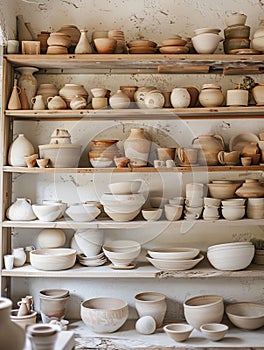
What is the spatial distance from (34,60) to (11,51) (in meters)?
0.17

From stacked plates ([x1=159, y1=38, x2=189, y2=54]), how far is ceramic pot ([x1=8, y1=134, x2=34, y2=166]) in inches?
41.4

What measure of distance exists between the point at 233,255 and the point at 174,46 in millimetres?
1353

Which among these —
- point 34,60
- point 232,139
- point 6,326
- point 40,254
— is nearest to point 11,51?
point 34,60

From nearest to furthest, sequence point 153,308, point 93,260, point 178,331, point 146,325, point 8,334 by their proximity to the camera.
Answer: point 8,334 → point 178,331 → point 146,325 → point 153,308 → point 93,260

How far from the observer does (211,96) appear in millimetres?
3436

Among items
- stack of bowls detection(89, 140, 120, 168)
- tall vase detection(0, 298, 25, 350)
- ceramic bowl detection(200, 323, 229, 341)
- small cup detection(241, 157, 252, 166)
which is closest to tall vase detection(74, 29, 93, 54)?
stack of bowls detection(89, 140, 120, 168)

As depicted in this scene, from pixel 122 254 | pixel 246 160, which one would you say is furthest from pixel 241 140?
pixel 122 254

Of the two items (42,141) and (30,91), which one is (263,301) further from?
(30,91)

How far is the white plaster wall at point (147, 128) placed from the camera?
3652 millimetres

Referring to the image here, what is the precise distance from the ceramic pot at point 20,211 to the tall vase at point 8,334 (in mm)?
1653

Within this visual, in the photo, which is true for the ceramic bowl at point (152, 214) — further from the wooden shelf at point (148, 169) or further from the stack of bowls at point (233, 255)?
the stack of bowls at point (233, 255)

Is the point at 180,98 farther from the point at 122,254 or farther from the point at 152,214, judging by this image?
the point at 122,254

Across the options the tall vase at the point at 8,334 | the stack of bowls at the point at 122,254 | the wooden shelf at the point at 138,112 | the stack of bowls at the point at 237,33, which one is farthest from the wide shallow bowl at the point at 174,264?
the tall vase at the point at 8,334

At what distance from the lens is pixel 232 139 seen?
11.8 feet
